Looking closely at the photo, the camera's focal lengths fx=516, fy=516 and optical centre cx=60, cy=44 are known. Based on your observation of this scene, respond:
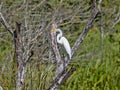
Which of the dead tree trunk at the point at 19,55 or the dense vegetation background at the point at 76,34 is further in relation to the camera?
the dense vegetation background at the point at 76,34

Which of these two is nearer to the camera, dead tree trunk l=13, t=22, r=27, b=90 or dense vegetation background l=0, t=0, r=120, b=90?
dead tree trunk l=13, t=22, r=27, b=90

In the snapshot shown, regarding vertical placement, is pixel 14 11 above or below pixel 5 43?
above

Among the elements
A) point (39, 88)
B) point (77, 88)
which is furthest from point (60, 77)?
point (77, 88)

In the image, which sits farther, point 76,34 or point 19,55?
point 76,34

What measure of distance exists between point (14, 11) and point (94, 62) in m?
0.97

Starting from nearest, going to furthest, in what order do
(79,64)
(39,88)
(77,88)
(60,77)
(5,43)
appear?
(60,77) < (39,88) < (77,88) < (79,64) < (5,43)

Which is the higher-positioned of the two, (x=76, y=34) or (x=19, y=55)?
(x=19, y=55)

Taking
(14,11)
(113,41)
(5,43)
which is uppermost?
(14,11)

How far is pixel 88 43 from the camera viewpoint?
18.1 feet

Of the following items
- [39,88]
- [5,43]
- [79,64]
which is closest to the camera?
[39,88]

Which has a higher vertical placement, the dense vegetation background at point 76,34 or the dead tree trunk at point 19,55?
the dead tree trunk at point 19,55

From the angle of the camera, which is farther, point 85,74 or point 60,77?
point 85,74

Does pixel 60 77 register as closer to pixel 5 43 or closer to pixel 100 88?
pixel 100 88

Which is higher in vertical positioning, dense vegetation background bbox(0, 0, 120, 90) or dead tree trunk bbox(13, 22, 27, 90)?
dead tree trunk bbox(13, 22, 27, 90)
